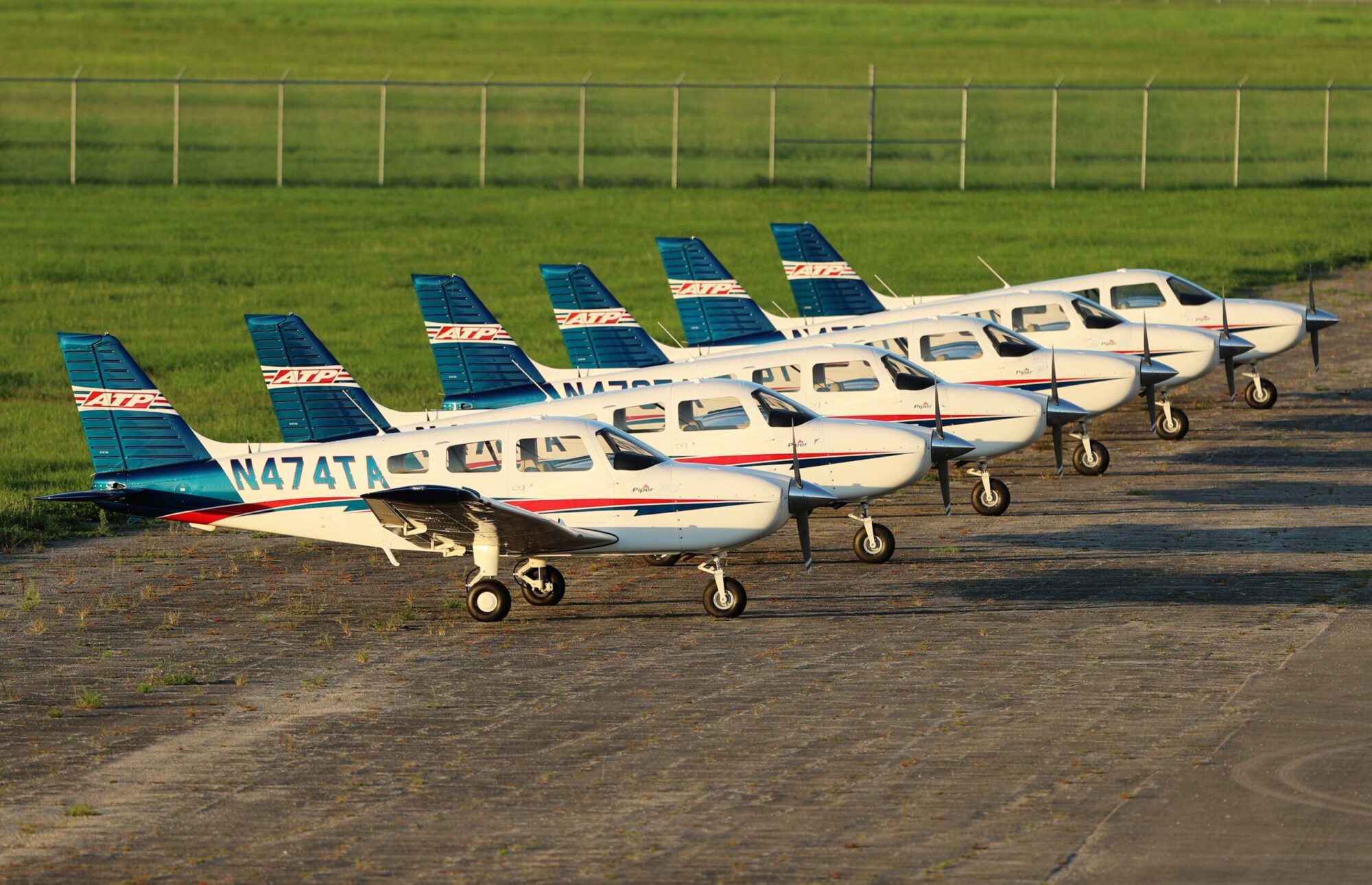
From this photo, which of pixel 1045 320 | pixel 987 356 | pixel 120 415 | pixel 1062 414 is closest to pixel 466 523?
pixel 120 415

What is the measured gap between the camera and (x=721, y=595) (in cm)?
1916

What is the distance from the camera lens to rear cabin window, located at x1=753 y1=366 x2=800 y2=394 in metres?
24.1

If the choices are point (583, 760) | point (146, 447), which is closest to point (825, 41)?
point (146, 447)

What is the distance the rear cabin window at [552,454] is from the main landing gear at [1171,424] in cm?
1292

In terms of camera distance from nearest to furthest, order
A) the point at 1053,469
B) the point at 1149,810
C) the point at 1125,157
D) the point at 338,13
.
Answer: the point at 1149,810, the point at 1053,469, the point at 1125,157, the point at 338,13

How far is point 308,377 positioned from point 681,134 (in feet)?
165

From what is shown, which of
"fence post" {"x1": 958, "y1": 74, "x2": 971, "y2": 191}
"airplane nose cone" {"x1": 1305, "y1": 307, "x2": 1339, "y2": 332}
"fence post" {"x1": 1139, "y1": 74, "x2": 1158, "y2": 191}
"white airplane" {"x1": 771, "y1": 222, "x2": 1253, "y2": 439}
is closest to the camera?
"white airplane" {"x1": 771, "y1": 222, "x2": 1253, "y2": 439}

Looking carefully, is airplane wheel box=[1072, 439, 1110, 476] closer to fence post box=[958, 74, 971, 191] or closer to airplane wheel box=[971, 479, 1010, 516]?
airplane wheel box=[971, 479, 1010, 516]

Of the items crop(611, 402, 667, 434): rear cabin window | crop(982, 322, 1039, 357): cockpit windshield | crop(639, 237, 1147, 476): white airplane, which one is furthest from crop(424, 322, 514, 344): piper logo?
crop(982, 322, 1039, 357): cockpit windshield

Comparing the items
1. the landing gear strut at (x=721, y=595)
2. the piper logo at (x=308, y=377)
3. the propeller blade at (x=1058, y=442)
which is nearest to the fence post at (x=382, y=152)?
the propeller blade at (x=1058, y=442)

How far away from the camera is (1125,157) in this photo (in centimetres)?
6706

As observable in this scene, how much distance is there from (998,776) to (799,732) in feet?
5.67

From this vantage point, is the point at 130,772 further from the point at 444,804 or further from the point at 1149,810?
the point at 1149,810

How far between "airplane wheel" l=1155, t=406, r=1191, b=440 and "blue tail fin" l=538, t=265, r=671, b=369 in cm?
735
